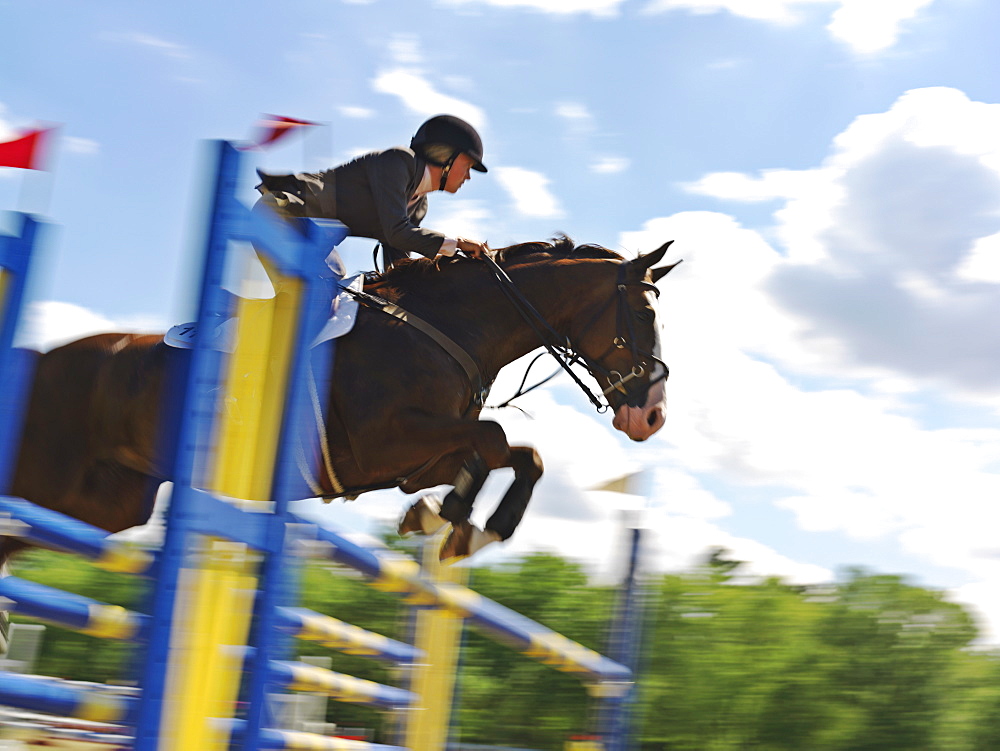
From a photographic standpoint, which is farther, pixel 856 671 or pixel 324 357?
pixel 856 671

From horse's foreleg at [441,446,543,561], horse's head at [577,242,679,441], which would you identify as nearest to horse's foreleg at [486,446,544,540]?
horse's foreleg at [441,446,543,561]

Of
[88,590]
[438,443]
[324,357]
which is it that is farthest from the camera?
[88,590]

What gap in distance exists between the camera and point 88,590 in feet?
24.8

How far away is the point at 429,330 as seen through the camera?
11.1ft

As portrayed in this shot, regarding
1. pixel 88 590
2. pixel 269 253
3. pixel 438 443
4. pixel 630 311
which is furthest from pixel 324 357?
pixel 88 590

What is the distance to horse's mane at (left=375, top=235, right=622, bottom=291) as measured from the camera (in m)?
3.60

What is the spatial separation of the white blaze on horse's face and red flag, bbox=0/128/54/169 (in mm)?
2106

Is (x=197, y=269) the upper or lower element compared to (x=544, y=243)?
lower

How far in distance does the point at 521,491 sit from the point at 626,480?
4.24ft

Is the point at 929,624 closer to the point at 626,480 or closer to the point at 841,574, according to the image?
the point at 841,574

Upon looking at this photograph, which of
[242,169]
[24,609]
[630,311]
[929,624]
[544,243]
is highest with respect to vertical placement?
[544,243]

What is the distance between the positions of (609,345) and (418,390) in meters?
0.77

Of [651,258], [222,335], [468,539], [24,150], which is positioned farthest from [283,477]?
[651,258]

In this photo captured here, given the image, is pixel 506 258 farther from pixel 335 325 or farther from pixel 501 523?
pixel 501 523
